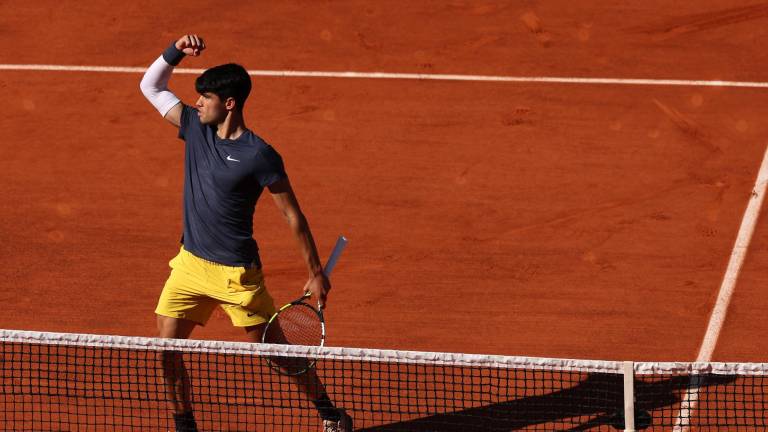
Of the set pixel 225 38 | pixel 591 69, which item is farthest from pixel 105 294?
pixel 591 69

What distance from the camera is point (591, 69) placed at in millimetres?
12805

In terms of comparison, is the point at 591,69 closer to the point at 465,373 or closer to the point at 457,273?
the point at 457,273

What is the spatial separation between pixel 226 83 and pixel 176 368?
1803mm

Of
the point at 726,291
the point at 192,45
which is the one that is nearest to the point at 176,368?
the point at 192,45

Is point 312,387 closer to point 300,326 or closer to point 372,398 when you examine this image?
point 300,326

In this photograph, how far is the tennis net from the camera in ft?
26.4

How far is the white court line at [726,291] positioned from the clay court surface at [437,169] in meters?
0.07

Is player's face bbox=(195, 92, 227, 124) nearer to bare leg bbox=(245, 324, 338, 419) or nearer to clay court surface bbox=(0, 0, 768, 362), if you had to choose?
bare leg bbox=(245, 324, 338, 419)

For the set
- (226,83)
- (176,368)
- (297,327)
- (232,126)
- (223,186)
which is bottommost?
(176,368)

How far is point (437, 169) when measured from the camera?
11328 mm

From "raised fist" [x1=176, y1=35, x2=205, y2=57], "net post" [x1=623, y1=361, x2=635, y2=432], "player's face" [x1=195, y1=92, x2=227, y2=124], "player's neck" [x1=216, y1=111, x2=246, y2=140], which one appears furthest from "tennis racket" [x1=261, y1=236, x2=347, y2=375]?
"net post" [x1=623, y1=361, x2=635, y2=432]

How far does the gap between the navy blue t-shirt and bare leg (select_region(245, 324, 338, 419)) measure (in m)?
0.45

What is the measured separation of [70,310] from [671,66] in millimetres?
6843

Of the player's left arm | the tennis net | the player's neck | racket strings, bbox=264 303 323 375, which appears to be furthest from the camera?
the tennis net
